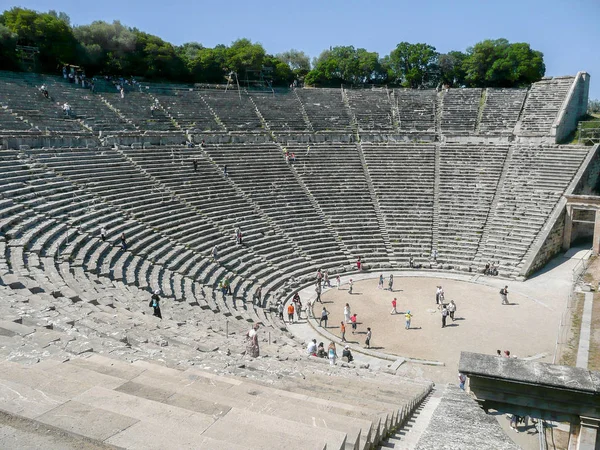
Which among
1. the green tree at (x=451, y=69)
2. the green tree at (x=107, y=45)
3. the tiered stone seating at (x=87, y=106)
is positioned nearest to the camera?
the tiered stone seating at (x=87, y=106)

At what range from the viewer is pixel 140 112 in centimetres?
3275

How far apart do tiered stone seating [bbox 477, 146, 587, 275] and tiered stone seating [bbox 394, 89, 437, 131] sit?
26.6 ft

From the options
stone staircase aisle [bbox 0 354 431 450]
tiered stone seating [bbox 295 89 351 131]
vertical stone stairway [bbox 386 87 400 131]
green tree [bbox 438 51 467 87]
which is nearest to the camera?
stone staircase aisle [bbox 0 354 431 450]

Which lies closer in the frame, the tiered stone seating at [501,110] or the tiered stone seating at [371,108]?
the tiered stone seating at [501,110]

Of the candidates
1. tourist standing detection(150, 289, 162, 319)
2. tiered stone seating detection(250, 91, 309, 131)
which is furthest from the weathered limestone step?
tiered stone seating detection(250, 91, 309, 131)

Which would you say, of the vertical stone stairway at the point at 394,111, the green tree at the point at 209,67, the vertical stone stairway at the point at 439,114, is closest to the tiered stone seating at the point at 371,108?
the vertical stone stairway at the point at 394,111

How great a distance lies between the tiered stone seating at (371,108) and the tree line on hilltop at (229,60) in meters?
8.68

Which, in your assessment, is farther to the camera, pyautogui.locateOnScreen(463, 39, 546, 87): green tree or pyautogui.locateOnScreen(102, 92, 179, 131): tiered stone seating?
pyautogui.locateOnScreen(463, 39, 546, 87): green tree

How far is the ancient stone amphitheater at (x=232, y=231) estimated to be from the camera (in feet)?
16.2

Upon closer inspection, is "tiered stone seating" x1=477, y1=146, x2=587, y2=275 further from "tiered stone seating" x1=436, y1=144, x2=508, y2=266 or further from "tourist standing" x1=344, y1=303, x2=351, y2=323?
"tourist standing" x1=344, y1=303, x2=351, y2=323

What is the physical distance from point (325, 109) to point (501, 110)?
13407mm

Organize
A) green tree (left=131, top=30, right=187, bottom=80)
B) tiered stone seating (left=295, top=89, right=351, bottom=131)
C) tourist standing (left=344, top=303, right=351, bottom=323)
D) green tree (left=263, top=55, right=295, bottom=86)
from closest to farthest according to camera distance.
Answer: tourist standing (left=344, top=303, right=351, bottom=323)
tiered stone seating (left=295, top=89, right=351, bottom=131)
green tree (left=131, top=30, right=187, bottom=80)
green tree (left=263, top=55, right=295, bottom=86)

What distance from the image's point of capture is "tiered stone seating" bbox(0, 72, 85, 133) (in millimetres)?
26109

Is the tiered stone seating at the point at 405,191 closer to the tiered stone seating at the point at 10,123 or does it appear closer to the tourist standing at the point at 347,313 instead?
the tourist standing at the point at 347,313
